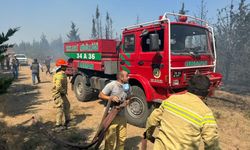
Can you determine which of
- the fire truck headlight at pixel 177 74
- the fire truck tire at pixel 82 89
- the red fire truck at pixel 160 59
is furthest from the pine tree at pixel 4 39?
the fire truck tire at pixel 82 89

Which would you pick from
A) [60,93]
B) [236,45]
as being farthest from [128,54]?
[236,45]

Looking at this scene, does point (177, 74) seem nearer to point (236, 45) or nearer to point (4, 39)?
point (4, 39)

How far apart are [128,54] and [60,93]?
7.51 feet

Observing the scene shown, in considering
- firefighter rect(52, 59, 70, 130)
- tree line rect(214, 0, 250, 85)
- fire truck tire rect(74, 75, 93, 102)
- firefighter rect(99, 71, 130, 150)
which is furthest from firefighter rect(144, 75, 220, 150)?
tree line rect(214, 0, 250, 85)

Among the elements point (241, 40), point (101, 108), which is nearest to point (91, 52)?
point (101, 108)

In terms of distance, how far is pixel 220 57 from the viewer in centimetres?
2195

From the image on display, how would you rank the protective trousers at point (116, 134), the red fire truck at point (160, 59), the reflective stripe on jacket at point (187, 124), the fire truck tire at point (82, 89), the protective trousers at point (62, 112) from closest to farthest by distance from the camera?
the reflective stripe on jacket at point (187, 124), the protective trousers at point (116, 134), the red fire truck at point (160, 59), the protective trousers at point (62, 112), the fire truck tire at point (82, 89)

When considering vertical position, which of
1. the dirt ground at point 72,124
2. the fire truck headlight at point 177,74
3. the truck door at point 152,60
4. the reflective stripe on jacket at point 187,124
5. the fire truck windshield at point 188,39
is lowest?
the dirt ground at point 72,124

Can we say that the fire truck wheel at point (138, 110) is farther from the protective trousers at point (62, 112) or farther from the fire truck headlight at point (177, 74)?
the protective trousers at point (62, 112)

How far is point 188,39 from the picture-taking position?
18.5 feet

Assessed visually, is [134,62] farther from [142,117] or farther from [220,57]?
[220,57]

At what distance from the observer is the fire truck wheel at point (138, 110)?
18.6ft

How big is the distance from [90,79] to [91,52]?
1079mm

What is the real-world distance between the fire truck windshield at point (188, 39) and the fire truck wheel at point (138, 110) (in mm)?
1541
